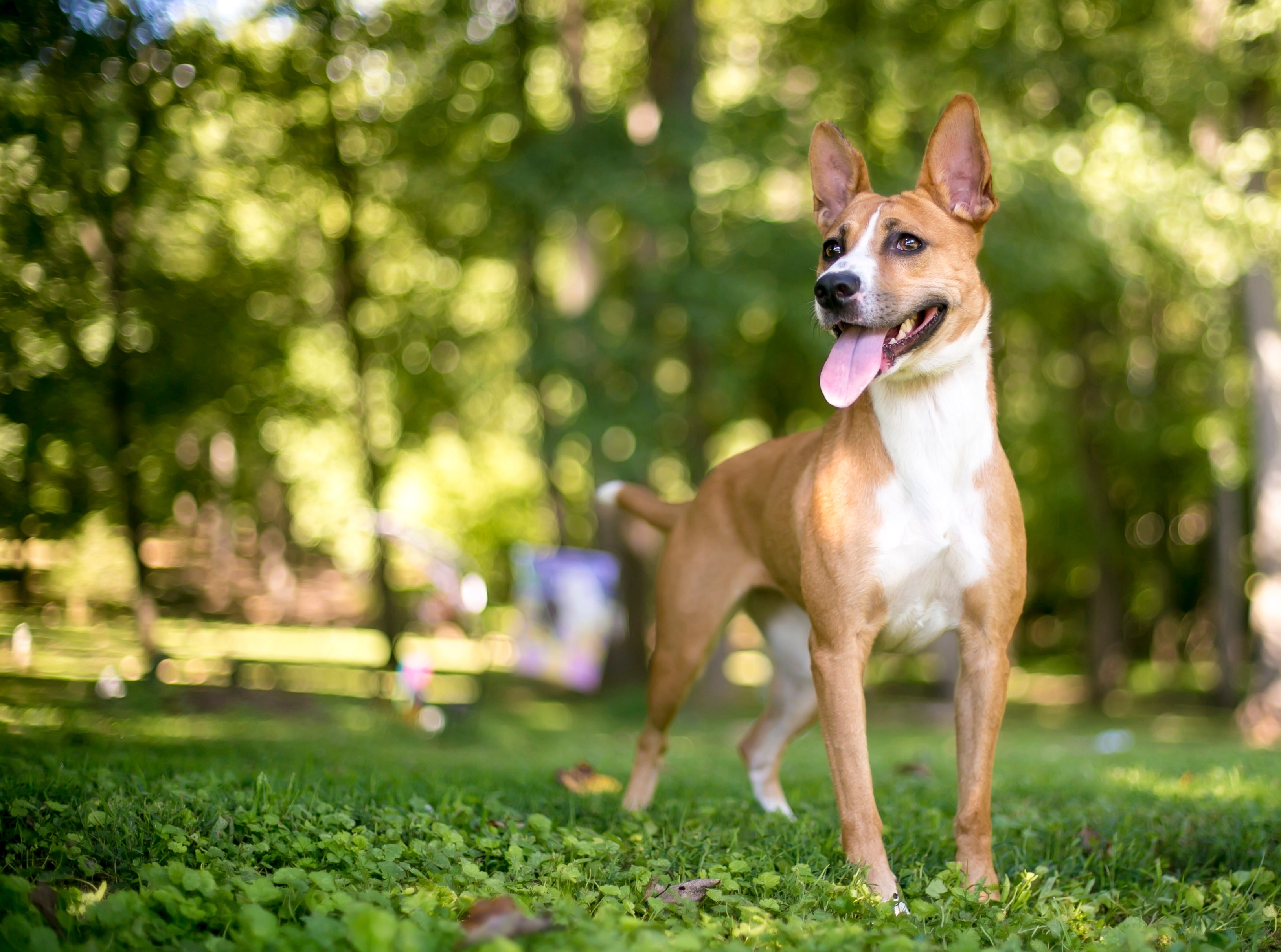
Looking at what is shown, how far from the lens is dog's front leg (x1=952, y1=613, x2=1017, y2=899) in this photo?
3697mm

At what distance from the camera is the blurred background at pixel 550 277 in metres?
6.79

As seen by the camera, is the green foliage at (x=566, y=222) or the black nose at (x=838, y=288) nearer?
the black nose at (x=838, y=288)

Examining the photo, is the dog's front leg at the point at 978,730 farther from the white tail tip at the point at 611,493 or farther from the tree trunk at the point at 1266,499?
the tree trunk at the point at 1266,499

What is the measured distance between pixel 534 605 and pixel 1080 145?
34.6 feet

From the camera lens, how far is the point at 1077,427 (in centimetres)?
1989

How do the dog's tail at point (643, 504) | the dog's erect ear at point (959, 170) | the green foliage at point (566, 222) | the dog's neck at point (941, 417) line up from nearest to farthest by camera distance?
the dog's neck at point (941, 417) < the dog's erect ear at point (959, 170) < the dog's tail at point (643, 504) < the green foliage at point (566, 222)

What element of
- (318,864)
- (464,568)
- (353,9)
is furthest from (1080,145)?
(318,864)

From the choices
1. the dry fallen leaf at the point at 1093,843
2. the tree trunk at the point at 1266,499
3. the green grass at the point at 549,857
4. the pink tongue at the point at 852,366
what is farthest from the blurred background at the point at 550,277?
the dry fallen leaf at the point at 1093,843

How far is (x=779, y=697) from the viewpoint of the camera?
A: 5.11 m

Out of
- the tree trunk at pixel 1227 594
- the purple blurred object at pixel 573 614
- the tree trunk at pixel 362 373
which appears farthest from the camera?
the tree trunk at pixel 1227 594

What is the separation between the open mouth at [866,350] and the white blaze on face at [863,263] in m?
0.15

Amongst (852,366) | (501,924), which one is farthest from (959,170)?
(501,924)

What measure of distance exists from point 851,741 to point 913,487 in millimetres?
871

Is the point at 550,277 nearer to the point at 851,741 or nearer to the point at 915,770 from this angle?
the point at 915,770
